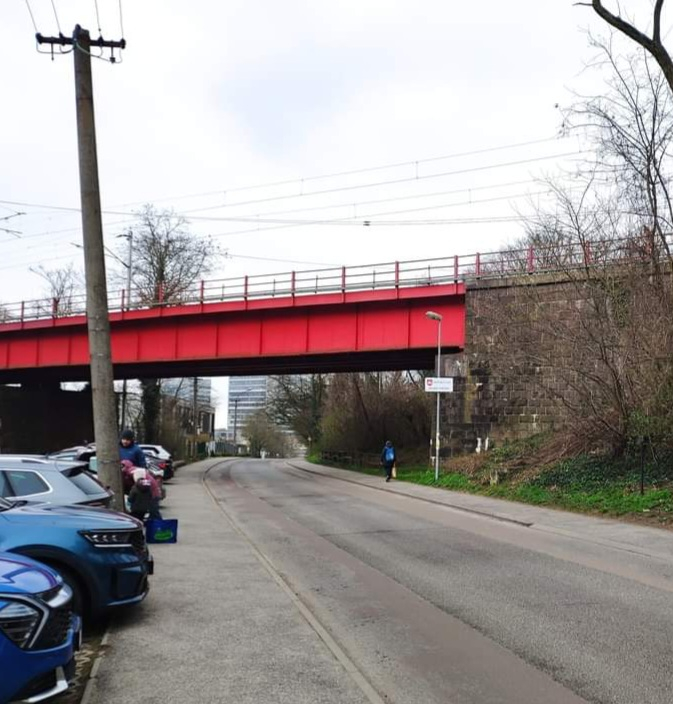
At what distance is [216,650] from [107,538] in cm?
132

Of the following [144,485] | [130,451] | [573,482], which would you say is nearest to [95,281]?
[130,451]

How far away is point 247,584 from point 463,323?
20945mm

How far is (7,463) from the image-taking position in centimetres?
805

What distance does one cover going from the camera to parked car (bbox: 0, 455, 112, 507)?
7.69m

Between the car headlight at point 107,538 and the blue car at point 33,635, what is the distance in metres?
1.68

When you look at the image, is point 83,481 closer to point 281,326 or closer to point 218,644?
point 218,644

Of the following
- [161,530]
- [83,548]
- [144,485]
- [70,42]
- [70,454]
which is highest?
[70,42]

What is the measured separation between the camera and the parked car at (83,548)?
559 centimetres

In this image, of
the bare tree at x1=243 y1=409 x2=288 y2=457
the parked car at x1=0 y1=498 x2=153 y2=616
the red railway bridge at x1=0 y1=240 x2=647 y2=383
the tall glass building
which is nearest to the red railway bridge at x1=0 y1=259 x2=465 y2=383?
the red railway bridge at x1=0 y1=240 x2=647 y2=383

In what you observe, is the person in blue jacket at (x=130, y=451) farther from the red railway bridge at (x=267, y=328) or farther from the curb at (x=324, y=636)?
the red railway bridge at (x=267, y=328)

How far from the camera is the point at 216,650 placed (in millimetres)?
5410

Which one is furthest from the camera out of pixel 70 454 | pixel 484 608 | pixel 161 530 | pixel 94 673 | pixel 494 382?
pixel 494 382

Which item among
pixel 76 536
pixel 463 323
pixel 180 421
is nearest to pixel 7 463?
pixel 76 536

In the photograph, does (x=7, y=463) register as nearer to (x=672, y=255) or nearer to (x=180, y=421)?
(x=672, y=255)
